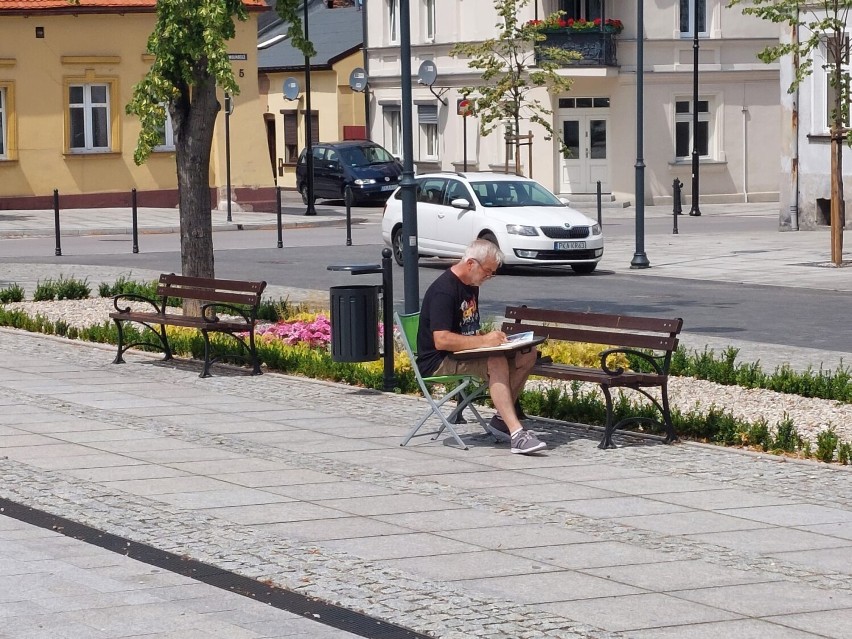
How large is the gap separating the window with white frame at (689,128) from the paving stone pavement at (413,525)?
1392 inches

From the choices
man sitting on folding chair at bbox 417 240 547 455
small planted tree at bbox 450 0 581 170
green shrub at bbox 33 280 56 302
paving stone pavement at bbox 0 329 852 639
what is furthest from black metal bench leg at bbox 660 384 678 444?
small planted tree at bbox 450 0 581 170

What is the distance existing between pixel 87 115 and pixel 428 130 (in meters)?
13.6

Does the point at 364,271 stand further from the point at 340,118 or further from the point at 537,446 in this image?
the point at 340,118

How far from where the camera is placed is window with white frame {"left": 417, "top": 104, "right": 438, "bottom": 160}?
168 ft

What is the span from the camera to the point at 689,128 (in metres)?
46.5

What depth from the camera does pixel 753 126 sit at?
153 ft

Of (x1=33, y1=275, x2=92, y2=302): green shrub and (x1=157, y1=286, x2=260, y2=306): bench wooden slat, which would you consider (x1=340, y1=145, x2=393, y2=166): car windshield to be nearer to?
(x1=33, y1=275, x2=92, y2=302): green shrub

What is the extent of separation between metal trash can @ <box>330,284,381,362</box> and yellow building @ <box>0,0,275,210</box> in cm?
A: 2744

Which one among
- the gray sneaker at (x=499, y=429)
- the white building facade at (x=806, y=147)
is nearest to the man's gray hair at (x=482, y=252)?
the gray sneaker at (x=499, y=429)

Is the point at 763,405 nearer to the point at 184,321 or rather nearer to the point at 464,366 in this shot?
the point at 464,366

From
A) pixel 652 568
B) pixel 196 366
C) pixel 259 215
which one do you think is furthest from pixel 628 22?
pixel 652 568

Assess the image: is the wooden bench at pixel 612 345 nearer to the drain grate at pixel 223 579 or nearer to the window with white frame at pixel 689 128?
the drain grate at pixel 223 579

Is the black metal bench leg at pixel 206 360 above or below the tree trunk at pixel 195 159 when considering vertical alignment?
below

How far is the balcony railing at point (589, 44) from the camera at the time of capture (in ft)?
148
